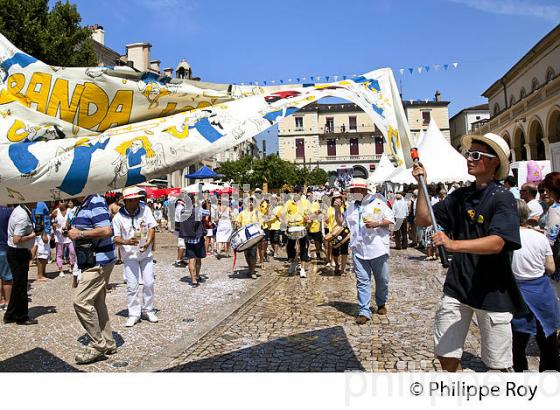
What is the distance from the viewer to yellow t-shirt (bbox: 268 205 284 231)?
1103 centimetres

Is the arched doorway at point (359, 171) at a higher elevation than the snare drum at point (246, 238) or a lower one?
higher

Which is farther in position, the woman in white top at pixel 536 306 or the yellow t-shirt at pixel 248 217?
the yellow t-shirt at pixel 248 217

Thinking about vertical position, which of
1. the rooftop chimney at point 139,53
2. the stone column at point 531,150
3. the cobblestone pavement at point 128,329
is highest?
the rooftop chimney at point 139,53

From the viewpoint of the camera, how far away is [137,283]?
20.6ft

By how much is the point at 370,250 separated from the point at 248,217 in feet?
17.1

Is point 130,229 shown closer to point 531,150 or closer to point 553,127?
point 553,127

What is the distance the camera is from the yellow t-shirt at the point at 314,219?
10.1m

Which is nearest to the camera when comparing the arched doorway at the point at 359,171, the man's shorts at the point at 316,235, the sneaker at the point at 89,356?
the sneaker at the point at 89,356

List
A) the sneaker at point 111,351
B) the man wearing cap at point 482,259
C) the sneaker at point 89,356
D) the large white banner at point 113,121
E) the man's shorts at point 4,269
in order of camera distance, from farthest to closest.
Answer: the man's shorts at point 4,269 → the sneaker at point 111,351 → the sneaker at point 89,356 → the man wearing cap at point 482,259 → the large white banner at point 113,121

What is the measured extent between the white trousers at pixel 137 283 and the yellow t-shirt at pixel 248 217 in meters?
4.45

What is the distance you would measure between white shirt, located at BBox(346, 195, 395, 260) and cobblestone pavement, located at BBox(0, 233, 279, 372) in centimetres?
226

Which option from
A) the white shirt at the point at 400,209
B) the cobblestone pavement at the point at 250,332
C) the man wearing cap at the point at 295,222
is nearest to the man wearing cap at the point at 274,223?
the man wearing cap at the point at 295,222

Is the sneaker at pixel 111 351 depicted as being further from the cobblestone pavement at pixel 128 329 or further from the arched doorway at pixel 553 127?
the arched doorway at pixel 553 127
